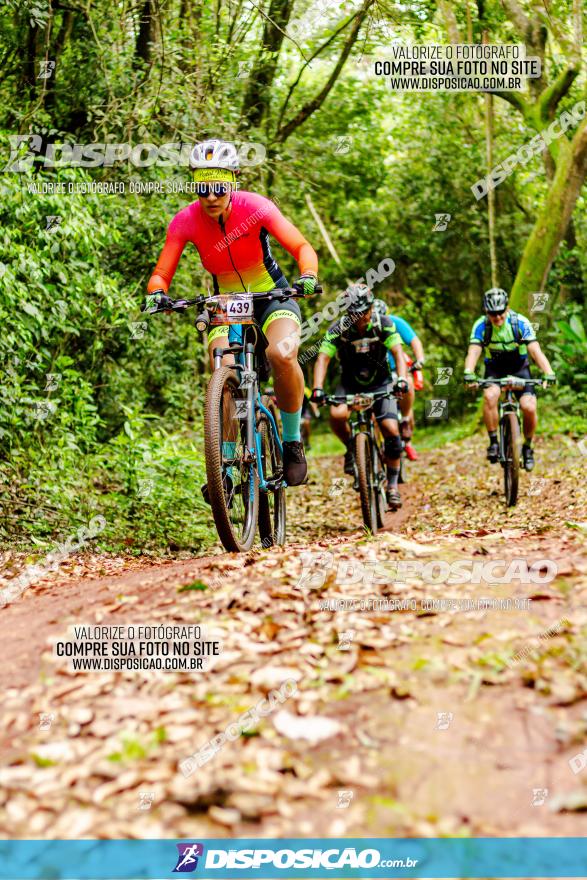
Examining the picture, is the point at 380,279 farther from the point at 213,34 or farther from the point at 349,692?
the point at 349,692

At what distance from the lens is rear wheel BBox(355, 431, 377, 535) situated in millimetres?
7926

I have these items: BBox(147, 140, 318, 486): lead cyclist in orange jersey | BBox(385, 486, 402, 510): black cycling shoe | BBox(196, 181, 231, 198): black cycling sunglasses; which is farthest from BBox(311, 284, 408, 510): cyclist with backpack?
BBox(196, 181, 231, 198): black cycling sunglasses

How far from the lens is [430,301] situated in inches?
1021

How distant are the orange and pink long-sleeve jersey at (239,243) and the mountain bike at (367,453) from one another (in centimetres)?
236

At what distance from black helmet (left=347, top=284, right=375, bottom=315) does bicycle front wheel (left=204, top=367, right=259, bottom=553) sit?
293cm

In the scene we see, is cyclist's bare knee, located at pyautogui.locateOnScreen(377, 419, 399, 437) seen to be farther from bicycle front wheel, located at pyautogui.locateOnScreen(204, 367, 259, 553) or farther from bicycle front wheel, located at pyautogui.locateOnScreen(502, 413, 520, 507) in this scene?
bicycle front wheel, located at pyautogui.locateOnScreen(204, 367, 259, 553)

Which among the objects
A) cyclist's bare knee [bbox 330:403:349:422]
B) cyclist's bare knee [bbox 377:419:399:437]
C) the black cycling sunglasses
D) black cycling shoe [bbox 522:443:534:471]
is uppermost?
the black cycling sunglasses

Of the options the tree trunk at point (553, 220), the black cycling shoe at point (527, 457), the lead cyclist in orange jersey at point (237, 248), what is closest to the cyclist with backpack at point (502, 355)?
the black cycling shoe at point (527, 457)

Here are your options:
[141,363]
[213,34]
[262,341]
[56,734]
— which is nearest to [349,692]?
[56,734]

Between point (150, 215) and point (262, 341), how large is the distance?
229 inches

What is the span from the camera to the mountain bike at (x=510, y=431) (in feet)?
32.3

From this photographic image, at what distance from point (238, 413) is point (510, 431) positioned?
4968 millimetres

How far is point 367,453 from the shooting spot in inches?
321

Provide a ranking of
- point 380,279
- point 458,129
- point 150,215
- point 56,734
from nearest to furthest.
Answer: point 56,734, point 150,215, point 458,129, point 380,279
